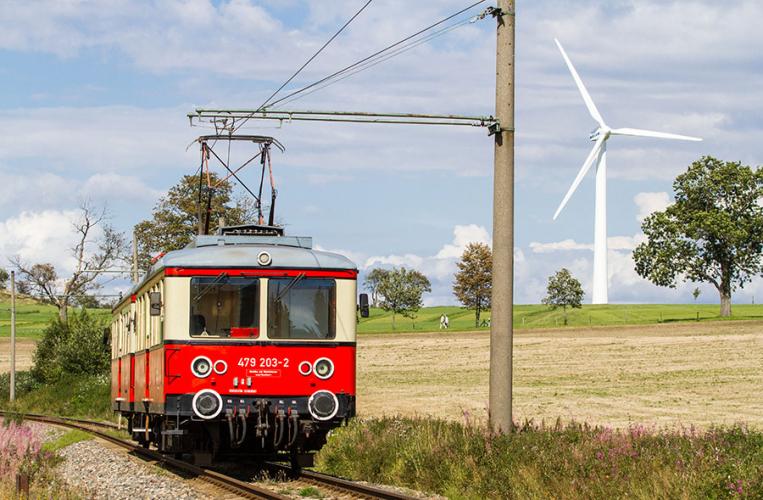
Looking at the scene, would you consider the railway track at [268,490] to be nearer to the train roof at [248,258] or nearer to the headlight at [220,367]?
the headlight at [220,367]

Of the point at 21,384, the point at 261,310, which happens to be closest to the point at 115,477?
the point at 261,310

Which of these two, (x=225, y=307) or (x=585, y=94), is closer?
(x=225, y=307)

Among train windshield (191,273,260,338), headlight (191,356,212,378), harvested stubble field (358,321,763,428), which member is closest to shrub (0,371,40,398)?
harvested stubble field (358,321,763,428)

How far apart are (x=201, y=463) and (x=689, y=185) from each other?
2820 inches

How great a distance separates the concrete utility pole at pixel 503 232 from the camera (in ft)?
52.4

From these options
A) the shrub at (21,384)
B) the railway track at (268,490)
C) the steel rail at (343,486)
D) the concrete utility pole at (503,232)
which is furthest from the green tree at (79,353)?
the concrete utility pole at (503,232)

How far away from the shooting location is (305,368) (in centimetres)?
1566

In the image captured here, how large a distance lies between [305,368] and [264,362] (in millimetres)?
551

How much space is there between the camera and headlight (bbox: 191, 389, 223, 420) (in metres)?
15.2

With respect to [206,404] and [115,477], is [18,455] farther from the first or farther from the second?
[206,404]

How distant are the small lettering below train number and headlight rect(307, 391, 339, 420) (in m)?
0.57

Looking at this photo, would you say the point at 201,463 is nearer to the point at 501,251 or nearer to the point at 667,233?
the point at 501,251

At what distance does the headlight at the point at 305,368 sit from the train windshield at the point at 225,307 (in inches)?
28.0

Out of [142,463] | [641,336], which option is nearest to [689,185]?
[641,336]
